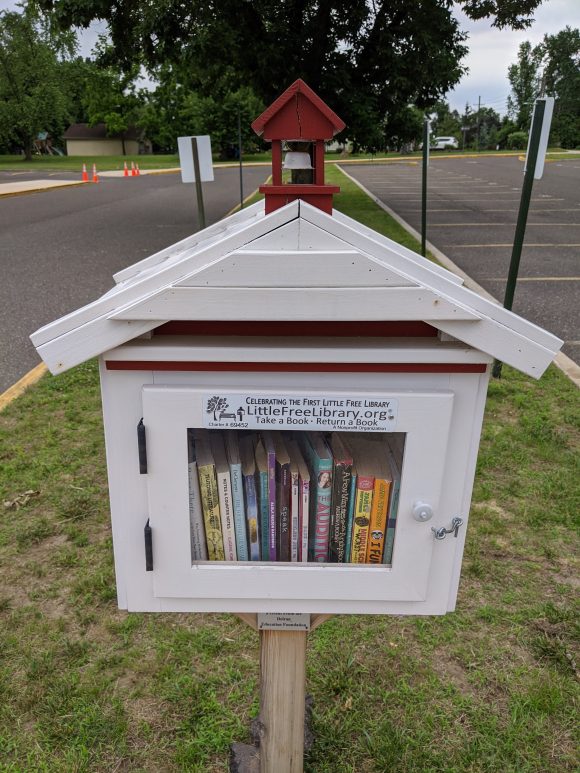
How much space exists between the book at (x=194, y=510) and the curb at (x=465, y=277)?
0.66 metres

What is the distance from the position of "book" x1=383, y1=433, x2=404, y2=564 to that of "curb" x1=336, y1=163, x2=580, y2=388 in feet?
1.17

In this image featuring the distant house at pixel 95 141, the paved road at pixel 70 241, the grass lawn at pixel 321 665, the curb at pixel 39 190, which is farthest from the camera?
the distant house at pixel 95 141

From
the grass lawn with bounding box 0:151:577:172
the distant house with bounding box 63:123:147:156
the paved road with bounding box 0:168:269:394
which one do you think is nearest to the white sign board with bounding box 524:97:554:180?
the paved road with bounding box 0:168:269:394

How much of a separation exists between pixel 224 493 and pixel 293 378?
0.30 meters

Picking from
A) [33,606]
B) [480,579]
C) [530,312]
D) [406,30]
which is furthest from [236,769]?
[406,30]

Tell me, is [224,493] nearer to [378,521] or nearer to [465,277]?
[378,521]

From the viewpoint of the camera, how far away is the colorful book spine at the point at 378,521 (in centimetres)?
127

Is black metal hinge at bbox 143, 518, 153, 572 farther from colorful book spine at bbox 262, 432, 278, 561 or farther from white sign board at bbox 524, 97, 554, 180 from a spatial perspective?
Answer: white sign board at bbox 524, 97, 554, 180

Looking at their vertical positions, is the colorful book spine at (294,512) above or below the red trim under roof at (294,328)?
below

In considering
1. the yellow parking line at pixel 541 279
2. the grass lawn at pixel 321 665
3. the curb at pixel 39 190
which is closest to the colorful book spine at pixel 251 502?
the grass lawn at pixel 321 665

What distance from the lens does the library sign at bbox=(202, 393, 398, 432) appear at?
114 cm

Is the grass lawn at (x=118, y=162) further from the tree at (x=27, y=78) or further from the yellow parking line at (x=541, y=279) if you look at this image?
the yellow parking line at (x=541, y=279)

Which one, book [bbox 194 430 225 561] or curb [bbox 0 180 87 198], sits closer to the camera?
book [bbox 194 430 225 561]

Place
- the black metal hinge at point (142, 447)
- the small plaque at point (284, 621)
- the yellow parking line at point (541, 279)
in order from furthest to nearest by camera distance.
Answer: the yellow parking line at point (541, 279), the small plaque at point (284, 621), the black metal hinge at point (142, 447)
